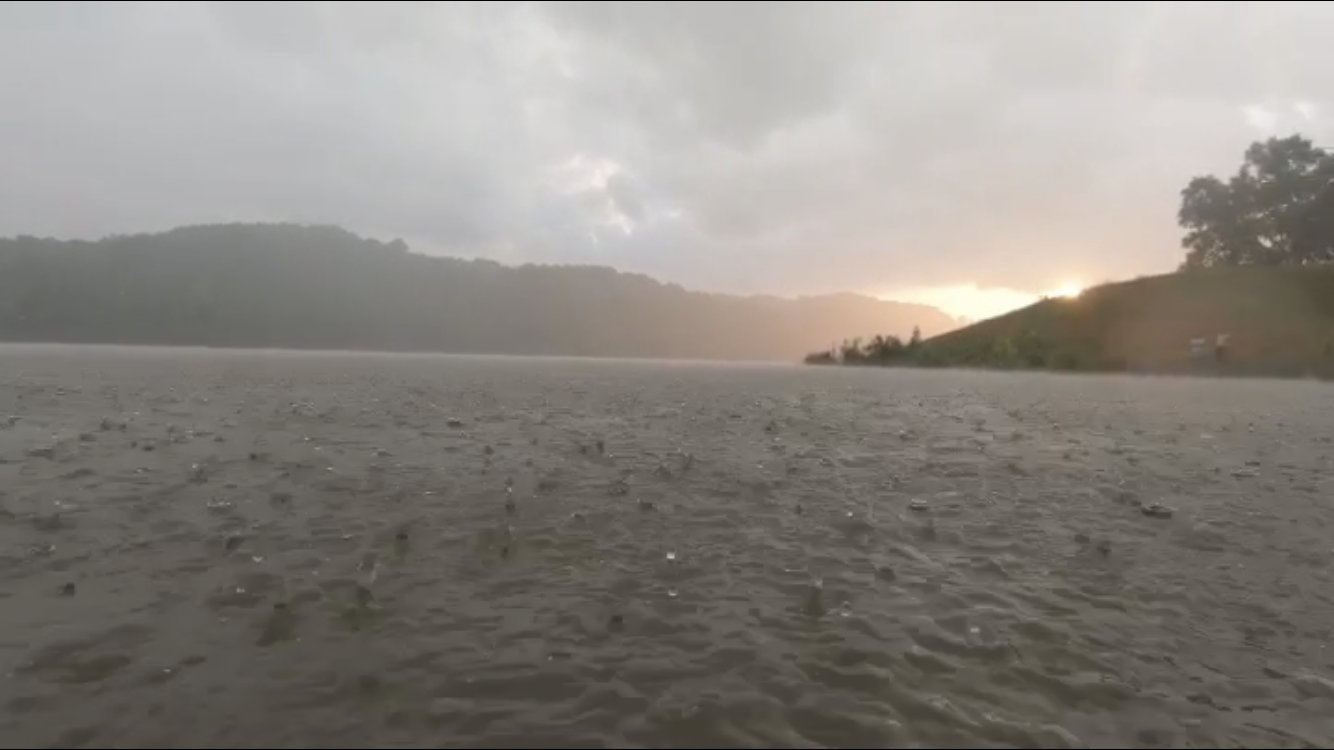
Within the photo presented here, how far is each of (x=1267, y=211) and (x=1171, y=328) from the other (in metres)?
52.0

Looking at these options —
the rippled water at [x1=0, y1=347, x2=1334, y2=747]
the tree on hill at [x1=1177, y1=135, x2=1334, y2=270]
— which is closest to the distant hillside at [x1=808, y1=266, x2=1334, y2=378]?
the tree on hill at [x1=1177, y1=135, x2=1334, y2=270]

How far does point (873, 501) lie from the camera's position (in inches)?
763

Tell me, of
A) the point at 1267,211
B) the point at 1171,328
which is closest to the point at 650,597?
the point at 1171,328

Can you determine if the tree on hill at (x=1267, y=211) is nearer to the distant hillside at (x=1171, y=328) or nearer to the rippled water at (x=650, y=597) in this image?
the distant hillside at (x=1171, y=328)

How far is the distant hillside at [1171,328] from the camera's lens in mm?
99750

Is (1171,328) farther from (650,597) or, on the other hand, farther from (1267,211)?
(650,597)

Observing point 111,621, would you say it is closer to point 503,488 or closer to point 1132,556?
point 503,488

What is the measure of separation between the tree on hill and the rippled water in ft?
493

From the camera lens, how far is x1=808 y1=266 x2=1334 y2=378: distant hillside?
9975 cm

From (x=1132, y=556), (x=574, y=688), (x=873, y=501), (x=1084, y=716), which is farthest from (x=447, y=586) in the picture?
(x=1132, y=556)

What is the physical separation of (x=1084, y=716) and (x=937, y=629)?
8.57 ft

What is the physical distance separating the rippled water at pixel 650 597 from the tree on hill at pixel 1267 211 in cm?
15018

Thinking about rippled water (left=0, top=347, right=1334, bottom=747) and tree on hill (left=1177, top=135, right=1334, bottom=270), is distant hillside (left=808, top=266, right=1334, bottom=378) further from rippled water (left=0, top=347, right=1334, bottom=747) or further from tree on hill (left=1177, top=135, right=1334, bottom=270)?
rippled water (left=0, top=347, right=1334, bottom=747)

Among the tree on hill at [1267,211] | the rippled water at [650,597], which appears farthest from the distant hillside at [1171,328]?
the rippled water at [650,597]
